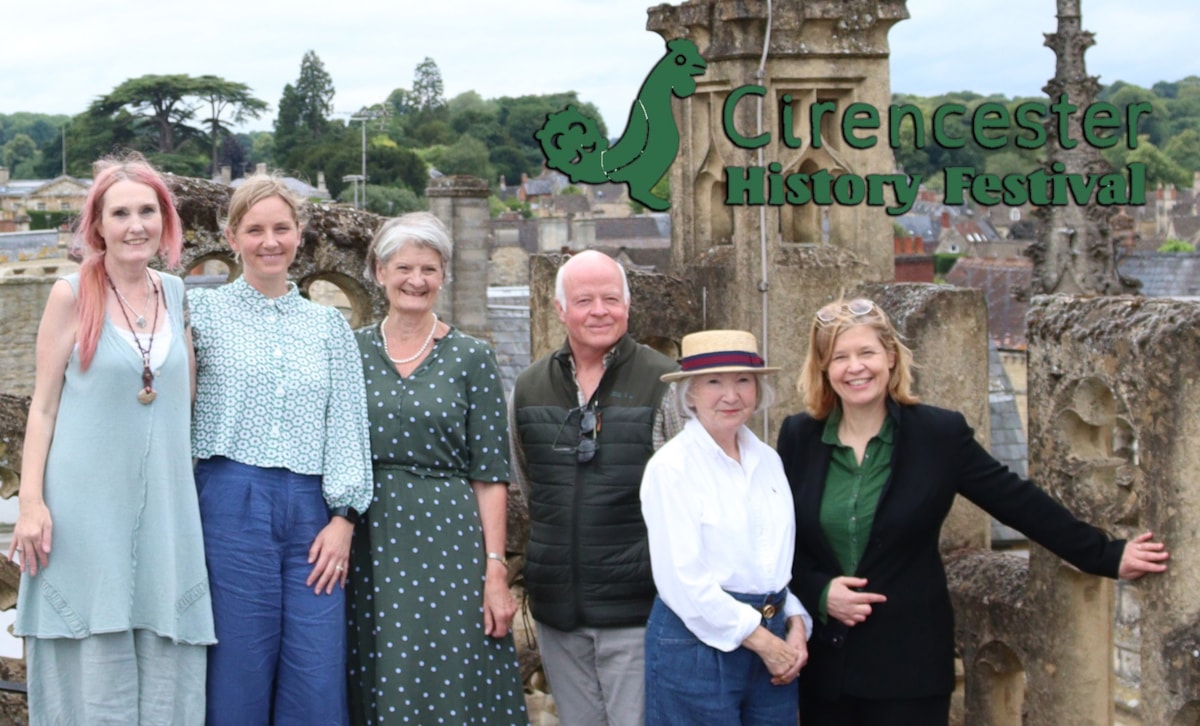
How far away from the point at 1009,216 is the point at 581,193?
3075 cm

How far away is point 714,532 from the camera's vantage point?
4781 millimetres

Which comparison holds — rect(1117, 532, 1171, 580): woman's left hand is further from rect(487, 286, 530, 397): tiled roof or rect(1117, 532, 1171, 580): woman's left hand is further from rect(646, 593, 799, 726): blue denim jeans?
rect(487, 286, 530, 397): tiled roof

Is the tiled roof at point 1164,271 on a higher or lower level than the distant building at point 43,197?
lower

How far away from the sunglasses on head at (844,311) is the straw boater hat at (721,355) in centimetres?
21

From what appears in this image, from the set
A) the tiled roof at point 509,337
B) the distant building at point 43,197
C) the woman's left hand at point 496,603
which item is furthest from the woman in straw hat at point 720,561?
the distant building at point 43,197

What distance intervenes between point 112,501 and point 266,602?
516 millimetres

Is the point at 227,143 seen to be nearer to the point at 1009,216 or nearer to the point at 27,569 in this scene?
the point at 1009,216

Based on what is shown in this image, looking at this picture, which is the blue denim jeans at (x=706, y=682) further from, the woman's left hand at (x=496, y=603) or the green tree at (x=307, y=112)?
the green tree at (x=307, y=112)

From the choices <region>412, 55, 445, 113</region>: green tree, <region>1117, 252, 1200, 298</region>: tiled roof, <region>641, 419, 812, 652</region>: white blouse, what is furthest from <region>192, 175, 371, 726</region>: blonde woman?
<region>412, 55, 445, 113</region>: green tree

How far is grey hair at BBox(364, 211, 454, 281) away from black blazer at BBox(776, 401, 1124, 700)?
1288 millimetres

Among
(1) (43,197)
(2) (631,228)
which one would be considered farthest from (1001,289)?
(1) (43,197)

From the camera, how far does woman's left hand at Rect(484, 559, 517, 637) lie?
5184 mm

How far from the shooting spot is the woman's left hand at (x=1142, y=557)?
457 cm

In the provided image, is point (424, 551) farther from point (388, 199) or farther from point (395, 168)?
point (395, 168)
